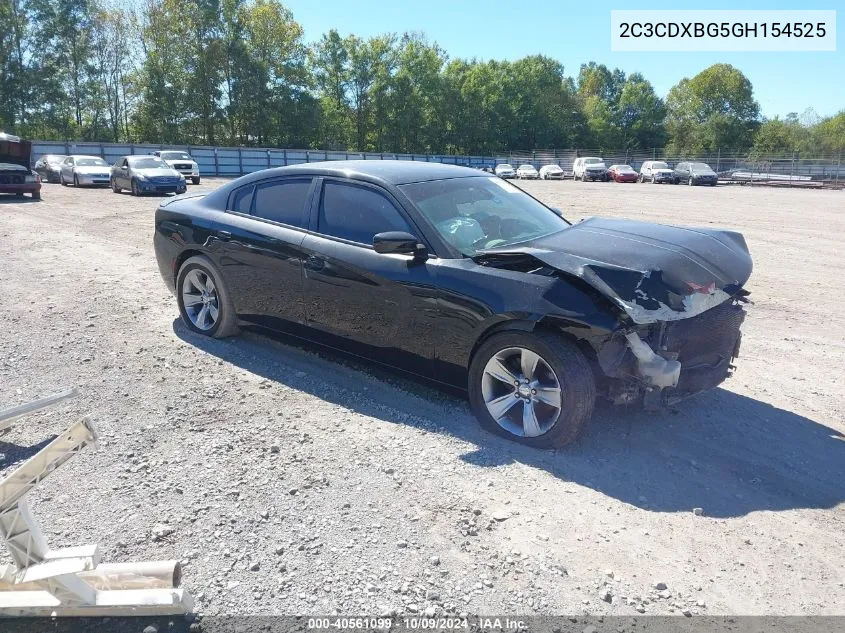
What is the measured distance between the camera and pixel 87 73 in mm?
55031

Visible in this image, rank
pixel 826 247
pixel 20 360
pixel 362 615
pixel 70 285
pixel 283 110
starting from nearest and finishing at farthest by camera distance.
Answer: pixel 362 615 → pixel 20 360 → pixel 70 285 → pixel 826 247 → pixel 283 110

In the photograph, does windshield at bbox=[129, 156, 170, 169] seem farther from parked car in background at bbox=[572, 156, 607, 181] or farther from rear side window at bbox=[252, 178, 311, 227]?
parked car in background at bbox=[572, 156, 607, 181]

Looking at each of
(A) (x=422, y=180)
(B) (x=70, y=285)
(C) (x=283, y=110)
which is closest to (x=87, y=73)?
(C) (x=283, y=110)

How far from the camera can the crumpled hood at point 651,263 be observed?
11.8ft

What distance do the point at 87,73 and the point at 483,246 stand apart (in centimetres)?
6153

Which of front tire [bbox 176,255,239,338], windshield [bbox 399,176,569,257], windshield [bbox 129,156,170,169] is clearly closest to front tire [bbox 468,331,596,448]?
windshield [bbox 399,176,569,257]

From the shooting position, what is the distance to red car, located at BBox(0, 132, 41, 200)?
18203 mm

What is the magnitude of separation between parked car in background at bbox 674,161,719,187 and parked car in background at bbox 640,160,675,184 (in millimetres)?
1185


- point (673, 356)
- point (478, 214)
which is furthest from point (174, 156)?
point (673, 356)

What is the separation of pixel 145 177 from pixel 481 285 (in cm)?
2042

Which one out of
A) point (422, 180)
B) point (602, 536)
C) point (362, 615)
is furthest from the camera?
point (422, 180)

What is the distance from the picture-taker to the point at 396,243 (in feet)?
13.5

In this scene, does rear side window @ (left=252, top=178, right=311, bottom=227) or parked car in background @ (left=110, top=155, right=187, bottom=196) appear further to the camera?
parked car in background @ (left=110, top=155, right=187, bottom=196)

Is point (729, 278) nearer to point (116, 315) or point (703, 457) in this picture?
point (703, 457)
